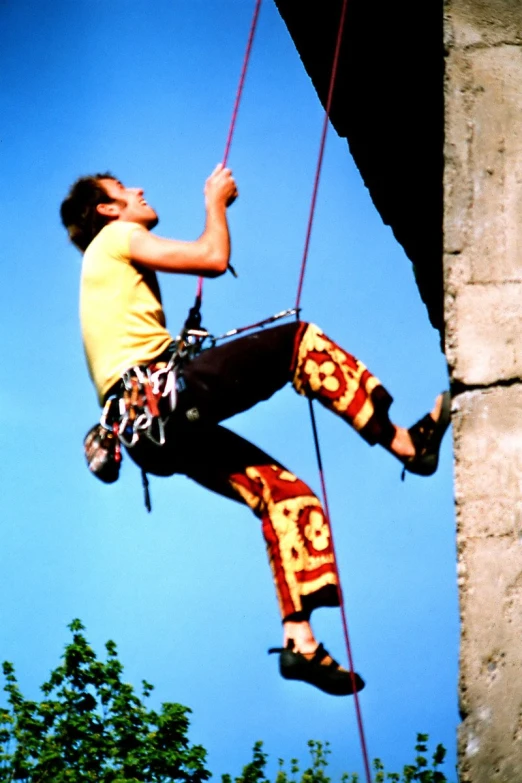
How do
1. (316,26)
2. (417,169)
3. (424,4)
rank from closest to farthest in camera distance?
1. (424,4)
2. (316,26)
3. (417,169)

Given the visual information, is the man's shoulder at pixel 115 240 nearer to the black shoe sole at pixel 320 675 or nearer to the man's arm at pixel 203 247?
the man's arm at pixel 203 247

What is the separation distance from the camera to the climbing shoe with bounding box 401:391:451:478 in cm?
402

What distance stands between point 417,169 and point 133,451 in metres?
2.94

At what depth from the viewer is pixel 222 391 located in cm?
395

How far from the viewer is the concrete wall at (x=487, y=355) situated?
3.61 metres

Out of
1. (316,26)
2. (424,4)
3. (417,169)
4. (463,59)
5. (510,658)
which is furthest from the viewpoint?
(417,169)

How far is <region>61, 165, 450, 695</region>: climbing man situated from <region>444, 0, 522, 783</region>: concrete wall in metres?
0.21

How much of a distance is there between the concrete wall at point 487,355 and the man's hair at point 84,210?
4.00 feet

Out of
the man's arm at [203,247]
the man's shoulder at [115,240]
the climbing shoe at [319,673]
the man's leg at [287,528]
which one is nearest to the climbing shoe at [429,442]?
the man's leg at [287,528]

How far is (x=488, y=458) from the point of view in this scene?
3846mm

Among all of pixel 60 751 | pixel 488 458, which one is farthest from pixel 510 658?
pixel 60 751

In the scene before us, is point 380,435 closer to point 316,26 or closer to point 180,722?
point 316,26

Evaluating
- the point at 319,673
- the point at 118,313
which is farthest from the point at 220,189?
the point at 319,673

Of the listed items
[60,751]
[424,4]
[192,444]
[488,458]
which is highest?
[60,751]
